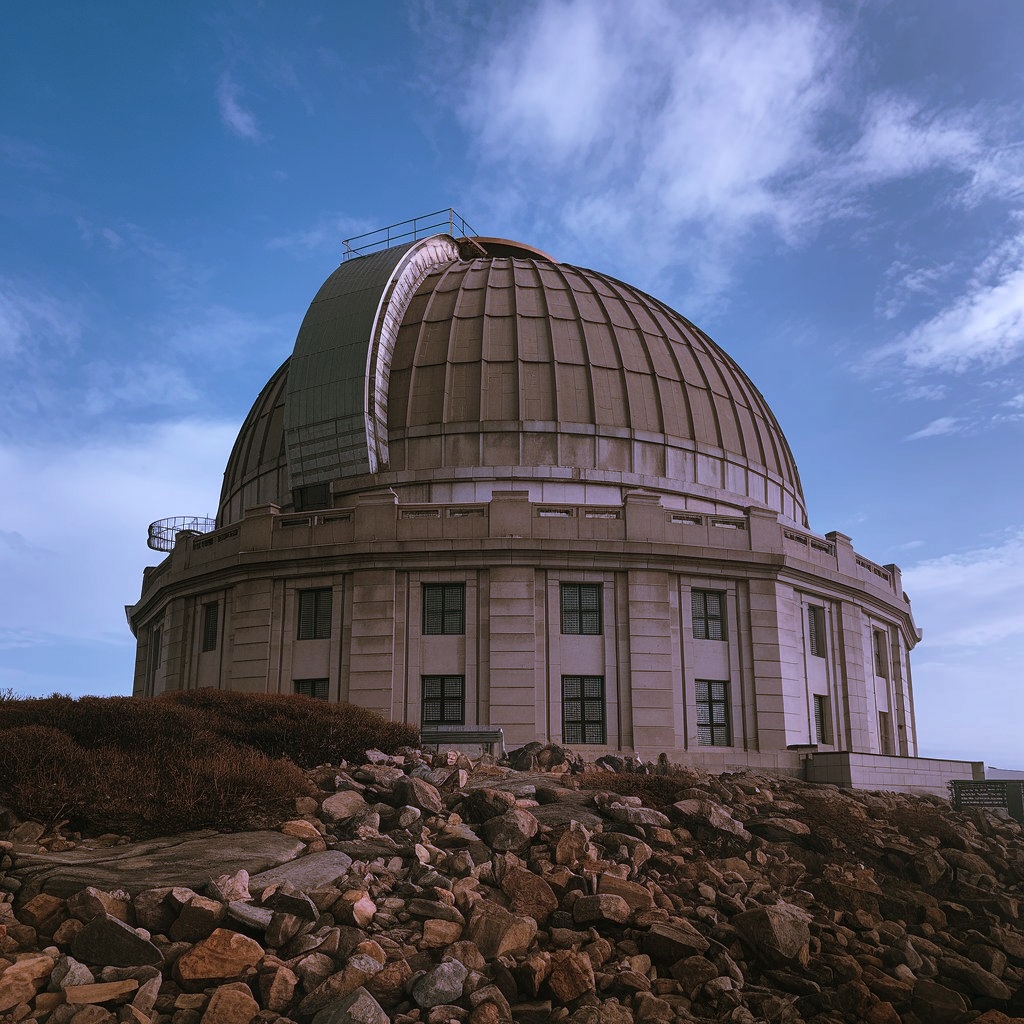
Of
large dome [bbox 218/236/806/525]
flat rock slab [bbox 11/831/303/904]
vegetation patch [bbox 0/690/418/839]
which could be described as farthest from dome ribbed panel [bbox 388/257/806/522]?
flat rock slab [bbox 11/831/303/904]

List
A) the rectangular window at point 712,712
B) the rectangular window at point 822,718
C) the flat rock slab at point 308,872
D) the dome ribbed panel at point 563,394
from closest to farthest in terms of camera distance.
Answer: the flat rock slab at point 308,872 → the rectangular window at point 712,712 → the rectangular window at point 822,718 → the dome ribbed panel at point 563,394

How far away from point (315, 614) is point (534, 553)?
6.94 meters

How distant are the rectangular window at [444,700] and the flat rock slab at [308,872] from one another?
1500 cm

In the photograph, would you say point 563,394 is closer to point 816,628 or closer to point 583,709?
point 816,628

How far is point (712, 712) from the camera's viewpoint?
32.8 m

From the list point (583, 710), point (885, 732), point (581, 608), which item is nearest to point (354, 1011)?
point (583, 710)

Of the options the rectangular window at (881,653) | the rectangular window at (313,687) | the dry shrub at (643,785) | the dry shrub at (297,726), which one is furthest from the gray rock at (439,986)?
the rectangular window at (881,653)

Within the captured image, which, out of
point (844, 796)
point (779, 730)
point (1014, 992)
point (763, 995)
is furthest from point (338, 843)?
point (779, 730)

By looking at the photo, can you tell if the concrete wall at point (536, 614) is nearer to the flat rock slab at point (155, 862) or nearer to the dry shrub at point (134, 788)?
the dry shrub at point (134, 788)

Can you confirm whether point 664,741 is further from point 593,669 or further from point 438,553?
point 438,553

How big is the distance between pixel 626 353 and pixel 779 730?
1553 cm

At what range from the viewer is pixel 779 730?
32562mm

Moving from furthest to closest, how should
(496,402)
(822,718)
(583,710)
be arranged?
(496,402) → (822,718) → (583,710)

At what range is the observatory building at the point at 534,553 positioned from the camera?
104ft
